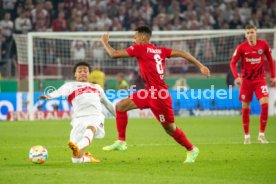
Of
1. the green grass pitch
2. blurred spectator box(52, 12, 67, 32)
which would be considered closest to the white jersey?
the green grass pitch

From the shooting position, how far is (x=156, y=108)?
442 inches

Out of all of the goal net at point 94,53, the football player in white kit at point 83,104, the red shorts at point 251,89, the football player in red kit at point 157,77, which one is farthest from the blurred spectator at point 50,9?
the football player in red kit at point 157,77

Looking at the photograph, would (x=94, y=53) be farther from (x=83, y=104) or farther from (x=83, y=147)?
(x=83, y=147)

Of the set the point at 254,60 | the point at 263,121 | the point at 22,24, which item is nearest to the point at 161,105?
the point at 263,121

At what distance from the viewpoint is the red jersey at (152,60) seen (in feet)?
36.9

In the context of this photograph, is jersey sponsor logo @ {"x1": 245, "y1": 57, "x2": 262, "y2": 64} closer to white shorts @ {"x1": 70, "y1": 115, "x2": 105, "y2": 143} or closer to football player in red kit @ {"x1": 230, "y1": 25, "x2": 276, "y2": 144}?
football player in red kit @ {"x1": 230, "y1": 25, "x2": 276, "y2": 144}

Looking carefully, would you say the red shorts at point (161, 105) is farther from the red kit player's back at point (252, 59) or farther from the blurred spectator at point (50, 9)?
the blurred spectator at point (50, 9)

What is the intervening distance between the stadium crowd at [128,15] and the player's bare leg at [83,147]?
55.0ft

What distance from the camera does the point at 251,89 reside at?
1524 cm

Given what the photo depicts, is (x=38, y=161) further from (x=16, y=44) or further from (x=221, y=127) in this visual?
(x=16, y=44)

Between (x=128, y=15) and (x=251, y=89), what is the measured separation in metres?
15.3

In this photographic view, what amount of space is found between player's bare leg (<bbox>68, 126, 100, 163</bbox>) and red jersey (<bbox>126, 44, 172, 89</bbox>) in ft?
3.89

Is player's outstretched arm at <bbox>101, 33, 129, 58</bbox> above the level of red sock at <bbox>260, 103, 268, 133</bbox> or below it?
above

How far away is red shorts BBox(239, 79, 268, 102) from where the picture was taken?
1509 centimetres
